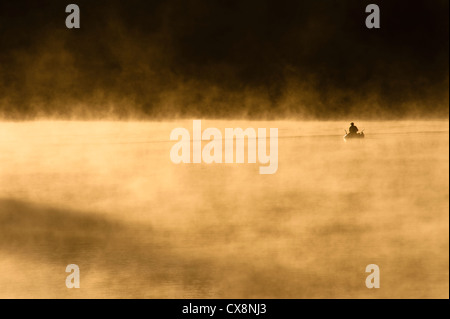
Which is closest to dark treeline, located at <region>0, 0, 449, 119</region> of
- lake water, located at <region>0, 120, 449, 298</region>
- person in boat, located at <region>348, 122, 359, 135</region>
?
lake water, located at <region>0, 120, 449, 298</region>

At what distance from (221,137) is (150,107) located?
0.40 metres

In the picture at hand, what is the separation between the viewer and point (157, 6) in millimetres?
2705

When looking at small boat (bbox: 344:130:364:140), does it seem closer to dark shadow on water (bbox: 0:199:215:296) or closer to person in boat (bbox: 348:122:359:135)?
person in boat (bbox: 348:122:359:135)

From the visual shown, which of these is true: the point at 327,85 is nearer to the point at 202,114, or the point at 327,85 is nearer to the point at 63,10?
the point at 202,114

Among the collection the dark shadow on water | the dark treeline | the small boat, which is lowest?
the dark shadow on water

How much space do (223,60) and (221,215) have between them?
1112mm

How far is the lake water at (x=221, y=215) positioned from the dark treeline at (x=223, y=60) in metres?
0.15

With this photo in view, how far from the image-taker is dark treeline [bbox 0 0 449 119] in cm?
260

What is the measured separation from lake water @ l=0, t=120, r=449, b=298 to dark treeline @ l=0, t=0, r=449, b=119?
0.49 ft

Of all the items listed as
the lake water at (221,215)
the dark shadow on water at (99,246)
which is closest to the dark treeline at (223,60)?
the lake water at (221,215)

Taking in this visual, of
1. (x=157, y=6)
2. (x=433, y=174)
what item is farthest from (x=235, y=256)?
(x=157, y=6)

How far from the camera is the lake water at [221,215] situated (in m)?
1.45

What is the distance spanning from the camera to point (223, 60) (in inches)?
106

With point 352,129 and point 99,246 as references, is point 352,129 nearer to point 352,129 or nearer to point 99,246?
point 352,129
